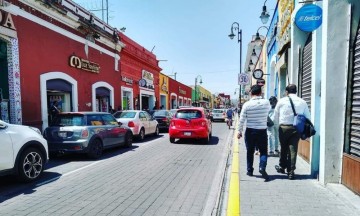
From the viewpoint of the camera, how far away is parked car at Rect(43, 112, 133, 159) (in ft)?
27.7

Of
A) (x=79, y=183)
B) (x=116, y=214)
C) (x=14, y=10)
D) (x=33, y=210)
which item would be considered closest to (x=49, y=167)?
(x=79, y=183)

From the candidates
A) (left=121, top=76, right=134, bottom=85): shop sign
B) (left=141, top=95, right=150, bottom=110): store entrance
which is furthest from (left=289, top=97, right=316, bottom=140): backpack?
(left=141, top=95, right=150, bottom=110): store entrance

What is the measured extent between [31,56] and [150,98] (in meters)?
18.0

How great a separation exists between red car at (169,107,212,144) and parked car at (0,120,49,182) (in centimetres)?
624

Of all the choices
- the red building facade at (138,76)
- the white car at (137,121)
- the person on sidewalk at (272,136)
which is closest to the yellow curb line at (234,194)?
the person on sidewalk at (272,136)

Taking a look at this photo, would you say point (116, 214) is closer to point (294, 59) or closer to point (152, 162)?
point (152, 162)

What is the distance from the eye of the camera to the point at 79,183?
5.95 meters

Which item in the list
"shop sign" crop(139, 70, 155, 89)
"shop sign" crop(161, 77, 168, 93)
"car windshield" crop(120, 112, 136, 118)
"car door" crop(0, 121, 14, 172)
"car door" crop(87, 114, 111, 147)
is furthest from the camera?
"shop sign" crop(161, 77, 168, 93)

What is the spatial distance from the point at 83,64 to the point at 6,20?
18.6 feet

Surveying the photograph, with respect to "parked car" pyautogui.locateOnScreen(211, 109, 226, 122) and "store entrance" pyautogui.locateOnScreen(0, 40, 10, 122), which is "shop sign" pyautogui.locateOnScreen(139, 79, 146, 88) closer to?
"parked car" pyautogui.locateOnScreen(211, 109, 226, 122)

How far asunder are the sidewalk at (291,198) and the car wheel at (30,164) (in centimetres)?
453

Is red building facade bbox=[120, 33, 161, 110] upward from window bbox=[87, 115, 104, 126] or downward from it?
upward

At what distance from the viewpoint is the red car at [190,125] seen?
38.7 ft

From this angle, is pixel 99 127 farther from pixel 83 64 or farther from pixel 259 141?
pixel 83 64
